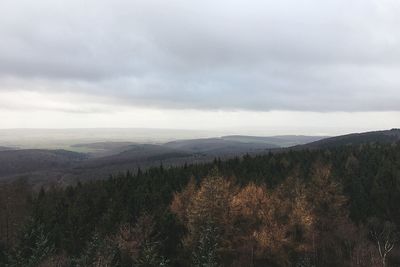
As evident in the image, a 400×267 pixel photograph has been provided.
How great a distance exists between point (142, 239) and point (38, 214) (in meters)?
35.6

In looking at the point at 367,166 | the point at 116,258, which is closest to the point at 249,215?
the point at 116,258

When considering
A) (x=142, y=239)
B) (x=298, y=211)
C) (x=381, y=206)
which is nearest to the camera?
(x=142, y=239)

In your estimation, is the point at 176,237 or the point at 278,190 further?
the point at 278,190

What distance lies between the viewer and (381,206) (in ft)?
290

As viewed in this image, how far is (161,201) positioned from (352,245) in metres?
41.8

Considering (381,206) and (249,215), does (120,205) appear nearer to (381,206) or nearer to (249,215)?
(249,215)

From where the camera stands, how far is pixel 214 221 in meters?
64.4

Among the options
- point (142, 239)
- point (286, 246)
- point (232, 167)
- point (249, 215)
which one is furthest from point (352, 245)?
point (232, 167)

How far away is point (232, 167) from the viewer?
388 feet

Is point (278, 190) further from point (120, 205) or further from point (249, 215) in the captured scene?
point (120, 205)

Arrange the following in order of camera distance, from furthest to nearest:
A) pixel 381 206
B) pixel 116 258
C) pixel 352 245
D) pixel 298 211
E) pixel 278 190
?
pixel 381 206, pixel 278 190, pixel 352 245, pixel 298 211, pixel 116 258

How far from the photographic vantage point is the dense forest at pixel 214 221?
58.5 m

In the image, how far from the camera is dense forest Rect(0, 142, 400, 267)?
58531 millimetres

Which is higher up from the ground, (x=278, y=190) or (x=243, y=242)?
(x=278, y=190)
